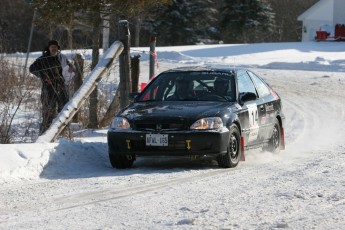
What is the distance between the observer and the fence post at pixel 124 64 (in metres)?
12.1

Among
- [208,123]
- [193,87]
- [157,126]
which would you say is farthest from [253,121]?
[157,126]

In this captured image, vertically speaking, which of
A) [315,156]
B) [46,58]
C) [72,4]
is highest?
[72,4]

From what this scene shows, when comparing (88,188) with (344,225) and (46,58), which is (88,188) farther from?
(46,58)

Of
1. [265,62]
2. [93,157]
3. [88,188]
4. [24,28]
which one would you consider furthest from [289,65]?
[24,28]

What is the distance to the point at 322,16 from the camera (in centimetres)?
5978

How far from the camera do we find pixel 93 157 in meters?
10.1

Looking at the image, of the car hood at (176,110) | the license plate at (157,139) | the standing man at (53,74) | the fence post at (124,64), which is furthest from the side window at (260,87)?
the standing man at (53,74)

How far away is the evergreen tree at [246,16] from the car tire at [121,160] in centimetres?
5181

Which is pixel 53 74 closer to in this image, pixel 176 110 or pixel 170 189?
pixel 176 110

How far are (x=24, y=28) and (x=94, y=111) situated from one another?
2110 inches

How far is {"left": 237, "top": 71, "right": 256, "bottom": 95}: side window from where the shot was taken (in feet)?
35.2

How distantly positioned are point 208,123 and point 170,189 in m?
1.74

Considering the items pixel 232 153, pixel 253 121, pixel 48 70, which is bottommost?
pixel 232 153

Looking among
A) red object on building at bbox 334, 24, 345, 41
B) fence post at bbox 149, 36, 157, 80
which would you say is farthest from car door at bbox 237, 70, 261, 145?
red object on building at bbox 334, 24, 345, 41
